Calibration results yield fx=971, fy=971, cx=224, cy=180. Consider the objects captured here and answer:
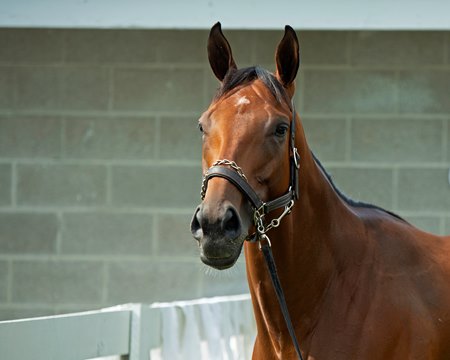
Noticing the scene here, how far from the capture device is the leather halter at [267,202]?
10.6ft

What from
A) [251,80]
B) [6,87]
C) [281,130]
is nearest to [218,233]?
[281,130]

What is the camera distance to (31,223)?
7512 mm

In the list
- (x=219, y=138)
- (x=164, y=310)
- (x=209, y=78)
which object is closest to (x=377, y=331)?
(x=219, y=138)

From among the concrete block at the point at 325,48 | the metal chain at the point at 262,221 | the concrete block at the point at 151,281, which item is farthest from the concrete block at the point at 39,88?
the metal chain at the point at 262,221

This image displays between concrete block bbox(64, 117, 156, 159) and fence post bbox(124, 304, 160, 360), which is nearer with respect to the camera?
fence post bbox(124, 304, 160, 360)

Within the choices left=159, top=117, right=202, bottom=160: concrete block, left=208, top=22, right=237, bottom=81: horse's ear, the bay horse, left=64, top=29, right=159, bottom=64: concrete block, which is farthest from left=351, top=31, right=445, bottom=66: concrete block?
left=208, top=22, right=237, bottom=81: horse's ear

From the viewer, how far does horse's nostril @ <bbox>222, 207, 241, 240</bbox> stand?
10.2 ft

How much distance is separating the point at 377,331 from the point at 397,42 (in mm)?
4314

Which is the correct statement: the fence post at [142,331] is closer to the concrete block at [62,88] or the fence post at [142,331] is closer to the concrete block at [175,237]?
the concrete block at [175,237]

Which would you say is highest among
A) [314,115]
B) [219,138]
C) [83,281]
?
[314,115]

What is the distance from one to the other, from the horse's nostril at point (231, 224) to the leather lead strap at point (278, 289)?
38cm

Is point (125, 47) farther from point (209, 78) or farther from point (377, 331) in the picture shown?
point (377, 331)

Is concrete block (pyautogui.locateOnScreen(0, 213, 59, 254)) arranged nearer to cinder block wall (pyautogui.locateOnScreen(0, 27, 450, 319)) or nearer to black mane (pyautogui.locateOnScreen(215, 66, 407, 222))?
cinder block wall (pyautogui.locateOnScreen(0, 27, 450, 319))

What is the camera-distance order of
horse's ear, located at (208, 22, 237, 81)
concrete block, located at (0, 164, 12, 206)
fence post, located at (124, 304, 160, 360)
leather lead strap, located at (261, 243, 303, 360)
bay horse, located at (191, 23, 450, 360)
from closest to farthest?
bay horse, located at (191, 23, 450, 360) → leather lead strap, located at (261, 243, 303, 360) → horse's ear, located at (208, 22, 237, 81) → fence post, located at (124, 304, 160, 360) → concrete block, located at (0, 164, 12, 206)
